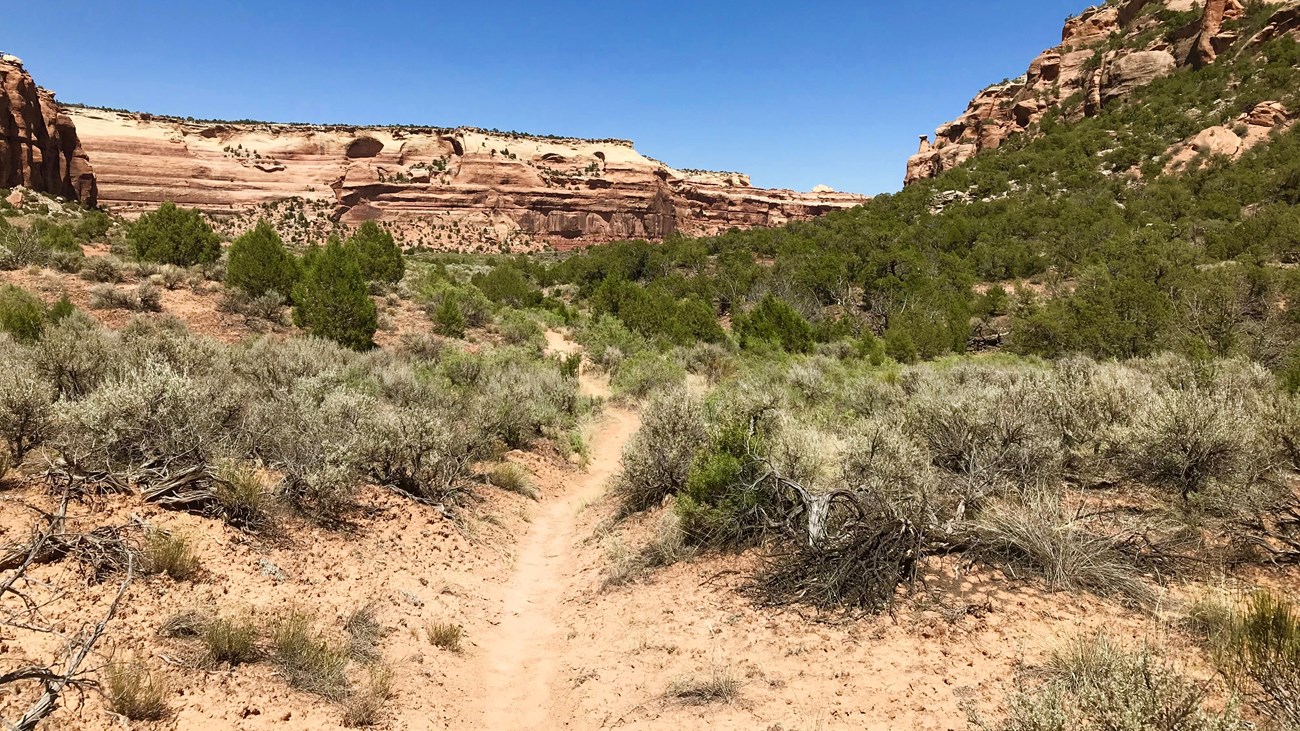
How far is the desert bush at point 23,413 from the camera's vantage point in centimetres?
493

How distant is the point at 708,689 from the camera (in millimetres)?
3838

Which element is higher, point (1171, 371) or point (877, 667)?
point (1171, 371)

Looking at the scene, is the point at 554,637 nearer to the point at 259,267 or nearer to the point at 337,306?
the point at 337,306

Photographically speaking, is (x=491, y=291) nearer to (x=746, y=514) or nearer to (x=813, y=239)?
(x=813, y=239)

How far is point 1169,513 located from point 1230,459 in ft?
3.08

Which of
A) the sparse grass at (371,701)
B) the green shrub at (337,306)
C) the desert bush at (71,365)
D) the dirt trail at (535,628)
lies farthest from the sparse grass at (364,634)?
the green shrub at (337,306)

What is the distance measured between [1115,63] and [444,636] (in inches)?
2278

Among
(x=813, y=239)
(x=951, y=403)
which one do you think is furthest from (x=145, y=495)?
(x=813, y=239)

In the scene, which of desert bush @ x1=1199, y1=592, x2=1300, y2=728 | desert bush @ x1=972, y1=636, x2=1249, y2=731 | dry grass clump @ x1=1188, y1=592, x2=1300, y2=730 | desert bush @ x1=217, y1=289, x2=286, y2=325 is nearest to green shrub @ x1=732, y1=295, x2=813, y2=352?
desert bush @ x1=217, y1=289, x2=286, y2=325

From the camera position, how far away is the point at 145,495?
4832 millimetres

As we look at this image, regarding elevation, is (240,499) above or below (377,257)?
below

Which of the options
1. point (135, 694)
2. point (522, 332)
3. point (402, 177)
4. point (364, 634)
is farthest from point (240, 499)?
point (402, 177)

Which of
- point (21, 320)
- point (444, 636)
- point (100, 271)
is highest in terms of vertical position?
point (100, 271)

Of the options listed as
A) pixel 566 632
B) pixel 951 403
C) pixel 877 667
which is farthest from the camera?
pixel 951 403
